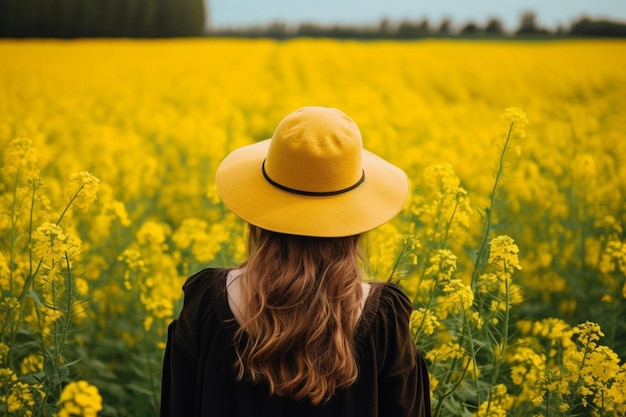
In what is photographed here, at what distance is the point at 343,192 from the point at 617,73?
400 inches

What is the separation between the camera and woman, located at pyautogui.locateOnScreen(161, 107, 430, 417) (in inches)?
55.6

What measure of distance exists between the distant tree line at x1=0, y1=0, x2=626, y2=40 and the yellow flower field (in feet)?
8.45

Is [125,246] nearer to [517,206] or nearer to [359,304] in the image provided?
[359,304]

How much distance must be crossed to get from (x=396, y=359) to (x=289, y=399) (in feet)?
0.98

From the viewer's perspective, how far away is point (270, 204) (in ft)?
4.75

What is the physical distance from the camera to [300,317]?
1.42 metres

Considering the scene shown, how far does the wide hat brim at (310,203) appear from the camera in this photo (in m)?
1.40

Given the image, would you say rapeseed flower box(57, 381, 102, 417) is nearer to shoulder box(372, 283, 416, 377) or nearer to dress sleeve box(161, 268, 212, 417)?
dress sleeve box(161, 268, 212, 417)

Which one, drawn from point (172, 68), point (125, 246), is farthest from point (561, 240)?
point (172, 68)

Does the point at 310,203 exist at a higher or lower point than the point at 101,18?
higher

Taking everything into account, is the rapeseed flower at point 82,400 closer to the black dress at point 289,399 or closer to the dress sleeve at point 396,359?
the black dress at point 289,399

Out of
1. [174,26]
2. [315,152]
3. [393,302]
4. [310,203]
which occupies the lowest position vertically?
[174,26]

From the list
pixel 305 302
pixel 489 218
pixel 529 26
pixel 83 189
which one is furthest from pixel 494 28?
pixel 305 302

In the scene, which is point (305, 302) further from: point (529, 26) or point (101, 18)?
point (101, 18)
